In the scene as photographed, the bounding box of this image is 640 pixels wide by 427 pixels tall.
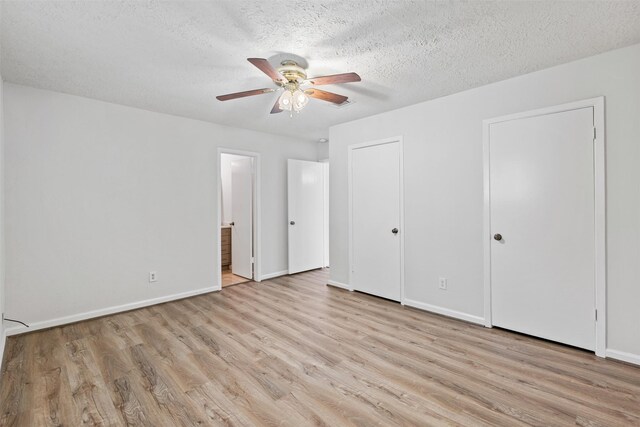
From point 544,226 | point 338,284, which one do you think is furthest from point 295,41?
point 338,284

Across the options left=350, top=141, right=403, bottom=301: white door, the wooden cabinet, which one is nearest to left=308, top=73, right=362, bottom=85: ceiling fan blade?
left=350, top=141, right=403, bottom=301: white door

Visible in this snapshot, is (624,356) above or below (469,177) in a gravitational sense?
below

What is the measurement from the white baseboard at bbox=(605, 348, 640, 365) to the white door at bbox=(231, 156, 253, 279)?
429 centimetres

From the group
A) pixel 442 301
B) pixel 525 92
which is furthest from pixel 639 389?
pixel 525 92

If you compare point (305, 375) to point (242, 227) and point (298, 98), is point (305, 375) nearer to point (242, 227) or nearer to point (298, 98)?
point (298, 98)

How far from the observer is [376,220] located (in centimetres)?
399

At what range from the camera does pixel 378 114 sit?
394 cm

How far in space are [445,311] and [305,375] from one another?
73.6 inches

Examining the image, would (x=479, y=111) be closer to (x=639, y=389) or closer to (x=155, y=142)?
(x=639, y=389)

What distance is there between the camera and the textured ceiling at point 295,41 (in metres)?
1.82

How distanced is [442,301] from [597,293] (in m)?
1.33

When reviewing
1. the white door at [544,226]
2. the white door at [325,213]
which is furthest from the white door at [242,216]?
the white door at [544,226]

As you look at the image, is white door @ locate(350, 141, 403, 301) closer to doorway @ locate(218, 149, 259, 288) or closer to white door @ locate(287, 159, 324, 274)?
white door @ locate(287, 159, 324, 274)

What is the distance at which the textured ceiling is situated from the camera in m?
1.82
